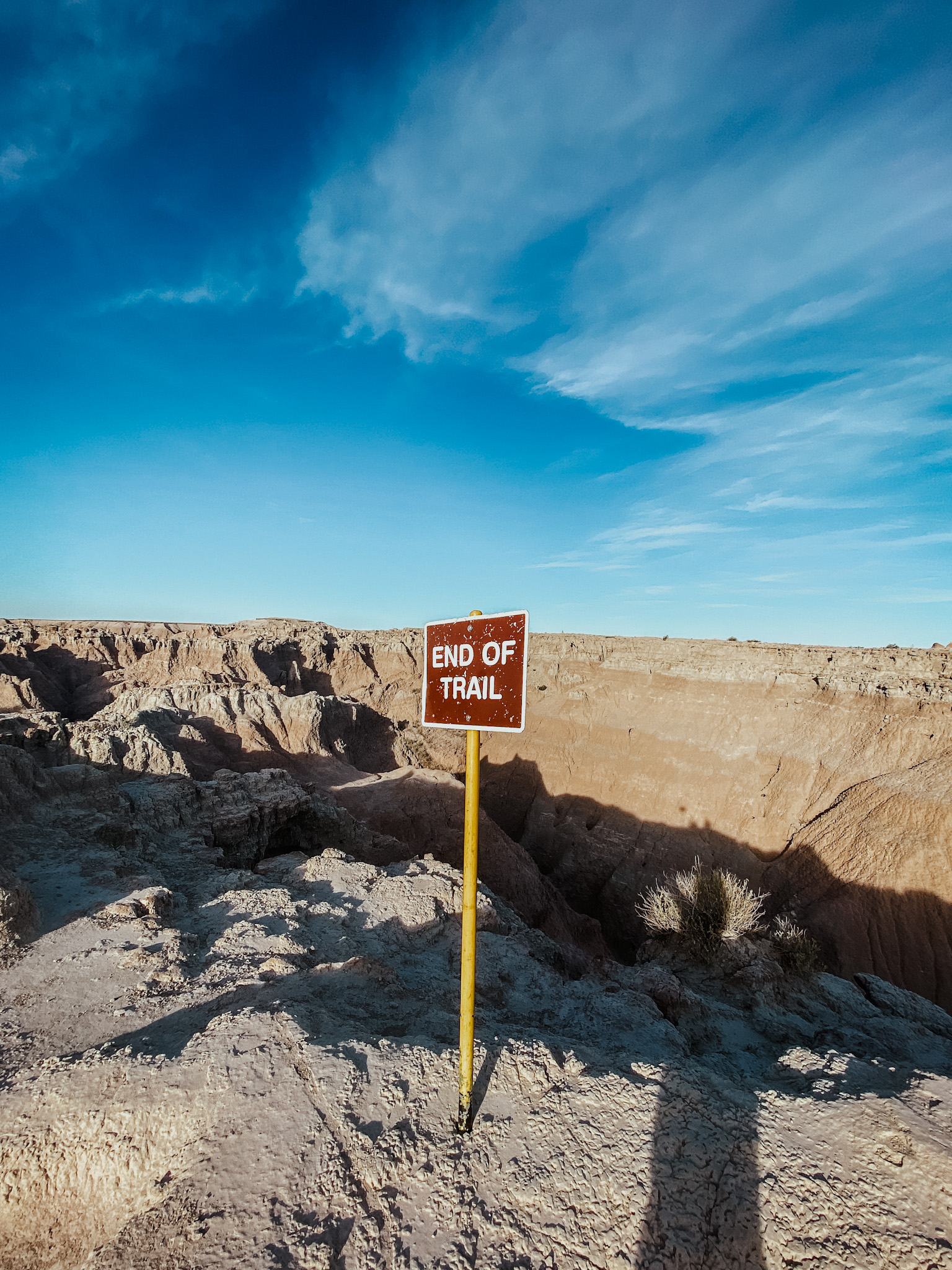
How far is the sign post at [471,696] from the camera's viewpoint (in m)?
3.03

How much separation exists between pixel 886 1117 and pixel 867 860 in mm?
16124

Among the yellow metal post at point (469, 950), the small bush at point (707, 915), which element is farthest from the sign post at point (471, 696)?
the small bush at point (707, 915)

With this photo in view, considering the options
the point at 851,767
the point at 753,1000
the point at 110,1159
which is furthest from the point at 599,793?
the point at 110,1159

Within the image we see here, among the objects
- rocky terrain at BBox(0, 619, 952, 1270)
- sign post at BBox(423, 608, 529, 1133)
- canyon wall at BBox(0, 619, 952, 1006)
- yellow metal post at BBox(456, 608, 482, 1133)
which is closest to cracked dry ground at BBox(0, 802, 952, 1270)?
rocky terrain at BBox(0, 619, 952, 1270)

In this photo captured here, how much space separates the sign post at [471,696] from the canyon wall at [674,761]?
11.3 metres

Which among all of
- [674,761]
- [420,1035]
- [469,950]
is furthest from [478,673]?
[674,761]

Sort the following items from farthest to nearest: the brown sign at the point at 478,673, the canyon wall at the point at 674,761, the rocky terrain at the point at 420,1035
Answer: the canyon wall at the point at 674,761 → the brown sign at the point at 478,673 → the rocky terrain at the point at 420,1035

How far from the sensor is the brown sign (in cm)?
301

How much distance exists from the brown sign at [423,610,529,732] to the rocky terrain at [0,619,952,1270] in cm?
252

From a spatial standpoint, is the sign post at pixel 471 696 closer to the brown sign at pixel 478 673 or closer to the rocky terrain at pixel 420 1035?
the brown sign at pixel 478 673

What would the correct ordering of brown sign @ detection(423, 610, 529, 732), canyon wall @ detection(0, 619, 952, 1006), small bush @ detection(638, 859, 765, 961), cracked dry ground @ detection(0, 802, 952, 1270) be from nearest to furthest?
1. cracked dry ground @ detection(0, 802, 952, 1270)
2. brown sign @ detection(423, 610, 529, 732)
3. small bush @ detection(638, 859, 765, 961)
4. canyon wall @ detection(0, 619, 952, 1006)

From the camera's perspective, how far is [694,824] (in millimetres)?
20422

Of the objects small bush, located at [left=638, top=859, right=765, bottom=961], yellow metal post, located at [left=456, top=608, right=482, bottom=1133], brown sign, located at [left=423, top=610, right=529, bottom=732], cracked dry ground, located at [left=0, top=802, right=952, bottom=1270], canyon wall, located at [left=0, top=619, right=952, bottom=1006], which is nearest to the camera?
cracked dry ground, located at [left=0, top=802, right=952, bottom=1270]

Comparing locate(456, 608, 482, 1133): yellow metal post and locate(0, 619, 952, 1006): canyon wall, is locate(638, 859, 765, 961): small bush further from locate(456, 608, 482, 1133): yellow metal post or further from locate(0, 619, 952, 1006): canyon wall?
locate(456, 608, 482, 1133): yellow metal post
